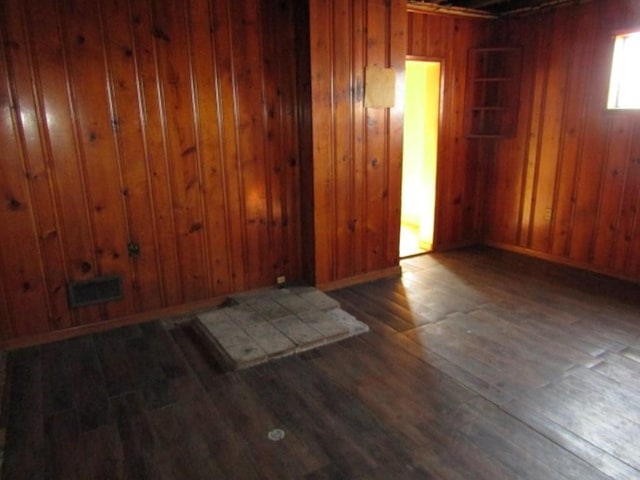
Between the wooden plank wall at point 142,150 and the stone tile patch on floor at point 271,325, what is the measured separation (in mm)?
315

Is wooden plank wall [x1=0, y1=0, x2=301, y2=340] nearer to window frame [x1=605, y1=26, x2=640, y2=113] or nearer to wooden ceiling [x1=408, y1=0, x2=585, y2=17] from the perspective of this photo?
wooden ceiling [x1=408, y1=0, x2=585, y2=17]

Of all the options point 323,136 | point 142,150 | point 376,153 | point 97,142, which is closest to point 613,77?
point 376,153

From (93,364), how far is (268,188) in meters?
1.75

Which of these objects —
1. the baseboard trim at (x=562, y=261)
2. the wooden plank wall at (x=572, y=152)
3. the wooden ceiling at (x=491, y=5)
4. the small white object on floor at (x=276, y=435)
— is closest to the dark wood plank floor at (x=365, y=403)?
the small white object on floor at (x=276, y=435)

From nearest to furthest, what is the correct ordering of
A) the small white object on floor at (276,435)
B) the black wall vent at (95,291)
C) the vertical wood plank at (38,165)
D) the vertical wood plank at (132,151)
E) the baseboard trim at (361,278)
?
the small white object on floor at (276,435), the vertical wood plank at (38,165), the vertical wood plank at (132,151), the black wall vent at (95,291), the baseboard trim at (361,278)

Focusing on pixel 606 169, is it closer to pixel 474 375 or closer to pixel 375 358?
pixel 474 375

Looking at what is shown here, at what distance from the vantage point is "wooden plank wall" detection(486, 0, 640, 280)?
3797 millimetres

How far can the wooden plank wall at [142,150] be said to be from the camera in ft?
8.90

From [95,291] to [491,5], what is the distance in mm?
4469

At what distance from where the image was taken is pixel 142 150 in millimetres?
3041

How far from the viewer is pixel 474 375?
2463 mm

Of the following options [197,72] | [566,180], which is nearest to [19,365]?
[197,72]

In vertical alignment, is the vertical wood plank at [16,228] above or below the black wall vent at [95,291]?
above

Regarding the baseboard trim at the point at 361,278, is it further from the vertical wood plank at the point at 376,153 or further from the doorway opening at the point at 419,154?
the doorway opening at the point at 419,154
